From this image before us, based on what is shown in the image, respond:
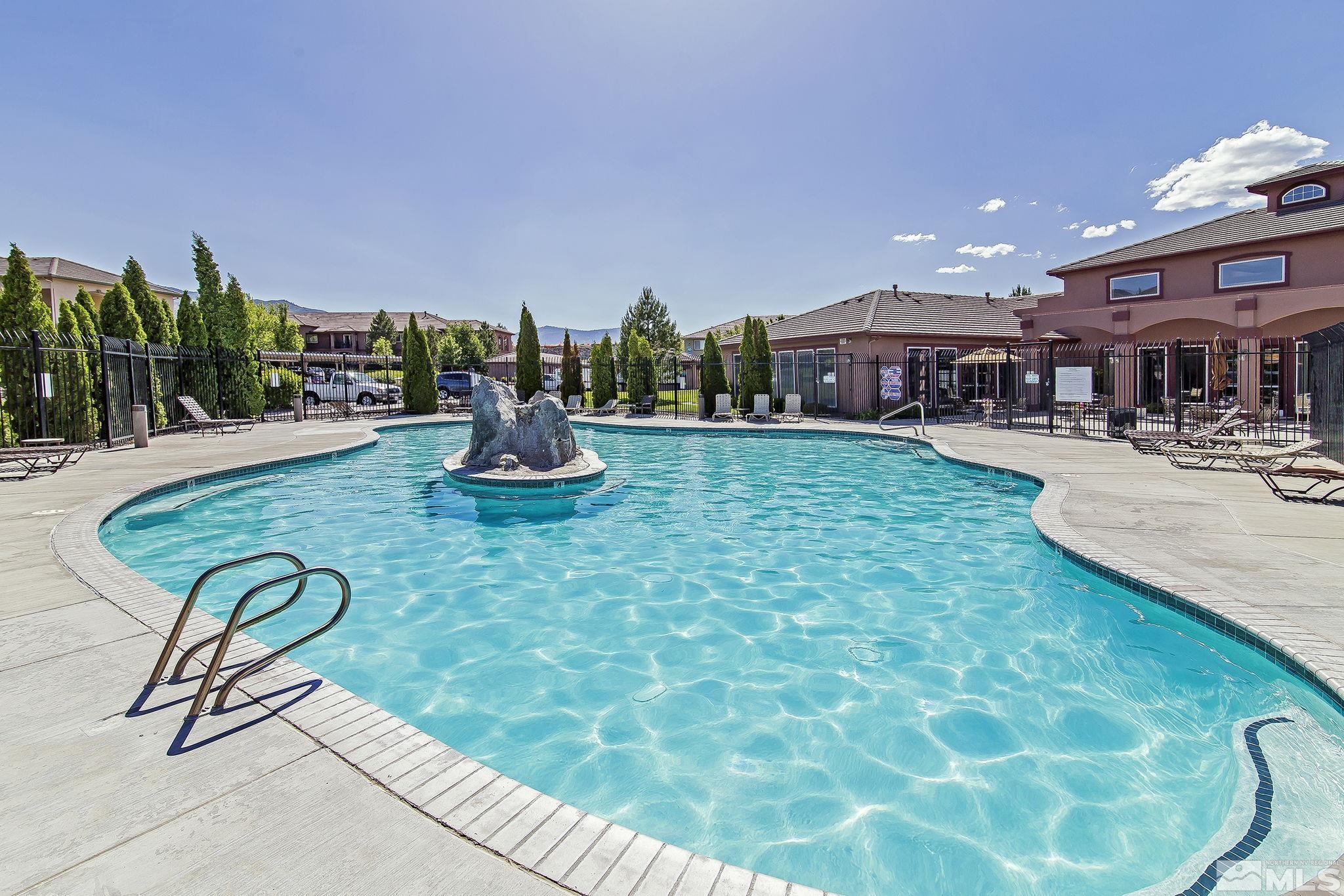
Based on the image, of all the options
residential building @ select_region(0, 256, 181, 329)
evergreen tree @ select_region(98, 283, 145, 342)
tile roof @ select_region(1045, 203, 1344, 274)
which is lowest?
evergreen tree @ select_region(98, 283, 145, 342)

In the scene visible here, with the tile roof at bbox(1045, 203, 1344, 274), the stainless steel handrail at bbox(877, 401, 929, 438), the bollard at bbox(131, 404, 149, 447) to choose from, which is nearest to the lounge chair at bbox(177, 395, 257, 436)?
the bollard at bbox(131, 404, 149, 447)

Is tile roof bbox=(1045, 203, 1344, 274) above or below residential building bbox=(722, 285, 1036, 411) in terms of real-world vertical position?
above

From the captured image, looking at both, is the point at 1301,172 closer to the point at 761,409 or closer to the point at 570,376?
the point at 761,409

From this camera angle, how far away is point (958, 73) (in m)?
16.1

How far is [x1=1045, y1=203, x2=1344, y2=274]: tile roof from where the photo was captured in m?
19.3

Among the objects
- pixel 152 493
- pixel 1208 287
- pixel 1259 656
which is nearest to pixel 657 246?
pixel 1208 287

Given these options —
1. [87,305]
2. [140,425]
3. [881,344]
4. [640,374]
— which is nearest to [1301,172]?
[881,344]

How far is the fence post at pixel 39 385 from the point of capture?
1222 cm

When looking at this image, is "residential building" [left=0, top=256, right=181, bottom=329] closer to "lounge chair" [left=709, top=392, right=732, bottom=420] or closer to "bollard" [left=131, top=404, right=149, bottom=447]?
"bollard" [left=131, top=404, right=149, bottom=447]

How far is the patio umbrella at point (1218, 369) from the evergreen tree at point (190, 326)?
99.6ft

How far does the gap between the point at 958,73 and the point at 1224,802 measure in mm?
17851

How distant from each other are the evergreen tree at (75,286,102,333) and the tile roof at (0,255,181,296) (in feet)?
74.0

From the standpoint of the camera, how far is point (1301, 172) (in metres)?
20.7

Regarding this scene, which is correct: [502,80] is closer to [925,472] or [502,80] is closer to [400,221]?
[400,221]
